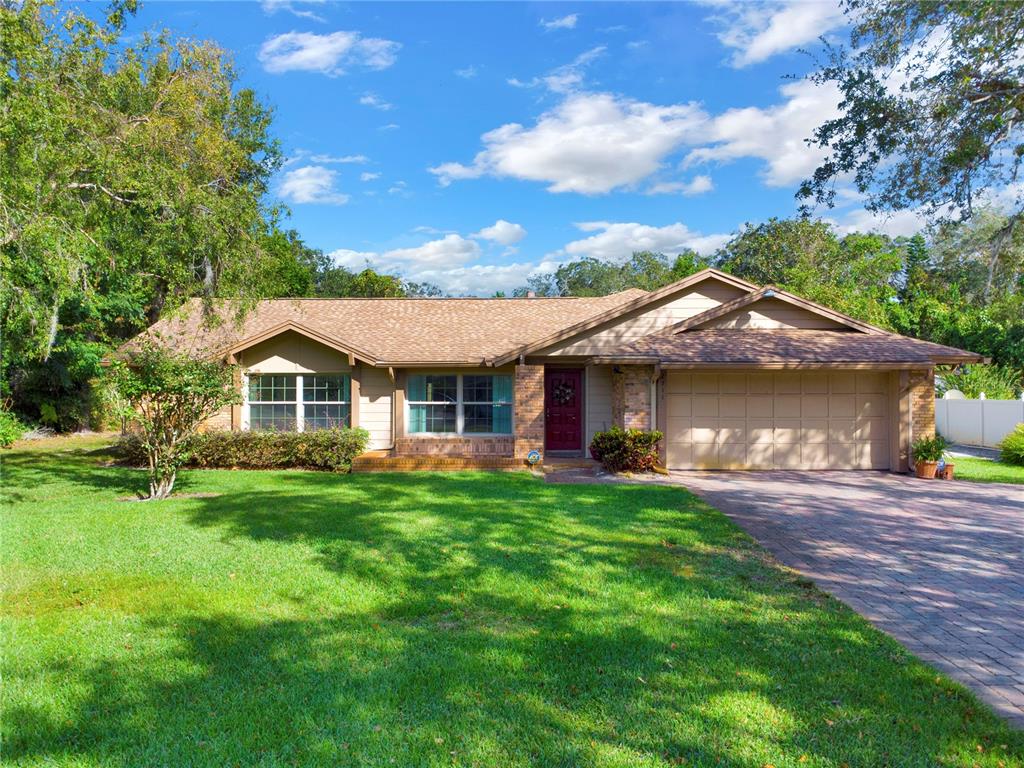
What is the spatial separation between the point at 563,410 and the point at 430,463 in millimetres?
3837

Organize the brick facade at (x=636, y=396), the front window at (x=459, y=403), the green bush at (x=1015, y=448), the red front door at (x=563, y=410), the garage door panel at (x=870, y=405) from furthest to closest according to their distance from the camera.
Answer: the front window at (x=459, y=403), the red front door at (x=563, y=410), the green bush at (x=1015, y=448), the garage door panel at (x=870, y=405), the brick facade at (x=636, y=396)

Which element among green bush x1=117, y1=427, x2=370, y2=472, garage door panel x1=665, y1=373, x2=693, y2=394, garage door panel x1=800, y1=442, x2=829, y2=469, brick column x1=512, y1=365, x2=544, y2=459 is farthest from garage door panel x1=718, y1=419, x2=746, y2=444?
green bush x1=117, y1=427, x2=370, y2=472

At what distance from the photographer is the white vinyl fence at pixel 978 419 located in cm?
1938

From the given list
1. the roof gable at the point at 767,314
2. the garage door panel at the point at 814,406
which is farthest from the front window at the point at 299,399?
the garage door panel at the point at 814,406

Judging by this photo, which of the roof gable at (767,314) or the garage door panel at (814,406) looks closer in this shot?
the garage door panel at (814,406)

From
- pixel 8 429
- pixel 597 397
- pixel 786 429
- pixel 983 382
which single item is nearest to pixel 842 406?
pixel 786 429

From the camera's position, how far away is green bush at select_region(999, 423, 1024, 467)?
55.1ft

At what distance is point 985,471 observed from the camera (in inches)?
605

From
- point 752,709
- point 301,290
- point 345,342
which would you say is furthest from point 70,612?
point 301,290

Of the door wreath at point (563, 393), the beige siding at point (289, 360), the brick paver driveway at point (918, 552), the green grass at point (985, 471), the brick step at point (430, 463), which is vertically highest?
the beige siding at point (289, 360)

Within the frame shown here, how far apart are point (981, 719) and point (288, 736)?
4172 mm

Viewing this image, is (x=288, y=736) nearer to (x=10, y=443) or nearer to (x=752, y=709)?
(x=752, y=709)

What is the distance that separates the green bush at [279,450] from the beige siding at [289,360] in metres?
1.93

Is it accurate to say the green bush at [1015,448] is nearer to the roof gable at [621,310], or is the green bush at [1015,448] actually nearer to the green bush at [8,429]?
the roof gable at [621,310]
